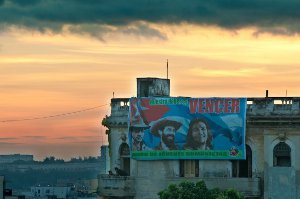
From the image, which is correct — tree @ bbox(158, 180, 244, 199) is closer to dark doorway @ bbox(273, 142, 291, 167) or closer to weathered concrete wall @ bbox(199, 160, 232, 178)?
weathered concrete wall @ bbox(199, 160, 232, 178)

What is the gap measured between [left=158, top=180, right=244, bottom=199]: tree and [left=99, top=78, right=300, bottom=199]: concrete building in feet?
7.06

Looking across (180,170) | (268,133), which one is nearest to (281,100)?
(268,133)

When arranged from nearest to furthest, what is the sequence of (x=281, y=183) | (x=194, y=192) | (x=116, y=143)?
(x=194, y=192), (x=281, y=183), (x=116, y=143)

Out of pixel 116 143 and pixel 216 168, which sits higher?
pixel 116 143

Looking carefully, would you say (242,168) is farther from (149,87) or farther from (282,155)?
(149,87)

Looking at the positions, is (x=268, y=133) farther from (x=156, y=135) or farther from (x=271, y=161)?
(x=156, y=135)

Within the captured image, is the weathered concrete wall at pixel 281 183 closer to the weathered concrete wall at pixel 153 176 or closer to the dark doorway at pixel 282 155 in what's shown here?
the dark doorway at pixel 282 155

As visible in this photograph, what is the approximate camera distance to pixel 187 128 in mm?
93062

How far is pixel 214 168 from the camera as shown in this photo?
9250 centimetres

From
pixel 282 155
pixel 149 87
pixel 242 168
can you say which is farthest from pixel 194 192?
pixel 149 87

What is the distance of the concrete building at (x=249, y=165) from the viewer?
90.2m

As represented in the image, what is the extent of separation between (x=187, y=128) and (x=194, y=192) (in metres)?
6.10

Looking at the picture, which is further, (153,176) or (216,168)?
(153,176)

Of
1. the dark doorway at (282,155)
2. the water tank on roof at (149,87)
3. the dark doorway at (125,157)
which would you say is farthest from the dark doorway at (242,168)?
the water tank on roof at (149,87)
